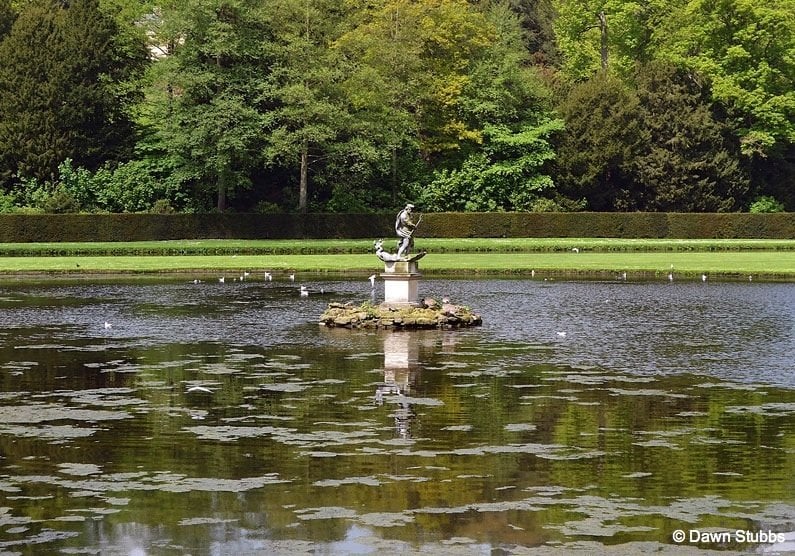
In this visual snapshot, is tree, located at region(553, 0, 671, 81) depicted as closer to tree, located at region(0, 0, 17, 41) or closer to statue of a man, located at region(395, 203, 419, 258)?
tree, located at region(0, 0, 17, 41)

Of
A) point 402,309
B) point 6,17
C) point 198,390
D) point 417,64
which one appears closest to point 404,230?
point 402,309

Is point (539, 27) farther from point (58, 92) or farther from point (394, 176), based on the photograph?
point (58, 92)

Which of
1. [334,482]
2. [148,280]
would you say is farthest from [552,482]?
[148,280]

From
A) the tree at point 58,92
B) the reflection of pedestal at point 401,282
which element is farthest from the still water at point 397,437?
the tree at point 58,92

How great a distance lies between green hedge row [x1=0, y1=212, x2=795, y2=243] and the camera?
2574 inches

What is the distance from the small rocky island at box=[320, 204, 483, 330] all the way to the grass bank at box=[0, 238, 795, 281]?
16566 mm

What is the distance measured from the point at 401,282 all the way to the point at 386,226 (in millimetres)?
42616

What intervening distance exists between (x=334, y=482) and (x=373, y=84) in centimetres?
6013

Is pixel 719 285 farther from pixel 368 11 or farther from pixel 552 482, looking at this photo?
pixel 368 11

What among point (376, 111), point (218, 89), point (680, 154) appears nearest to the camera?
point (218, 89)

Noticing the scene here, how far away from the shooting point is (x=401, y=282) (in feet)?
93.5

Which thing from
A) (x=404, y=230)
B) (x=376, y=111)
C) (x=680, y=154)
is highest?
(x=376, y=111)

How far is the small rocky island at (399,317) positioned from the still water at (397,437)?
63 cm

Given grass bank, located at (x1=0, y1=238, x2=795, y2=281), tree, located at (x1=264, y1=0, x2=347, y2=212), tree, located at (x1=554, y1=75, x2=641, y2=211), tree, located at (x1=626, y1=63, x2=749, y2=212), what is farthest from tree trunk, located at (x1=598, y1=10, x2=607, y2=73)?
grass bank, located at (x1=0, y1=238, x2=795, y2=281)
